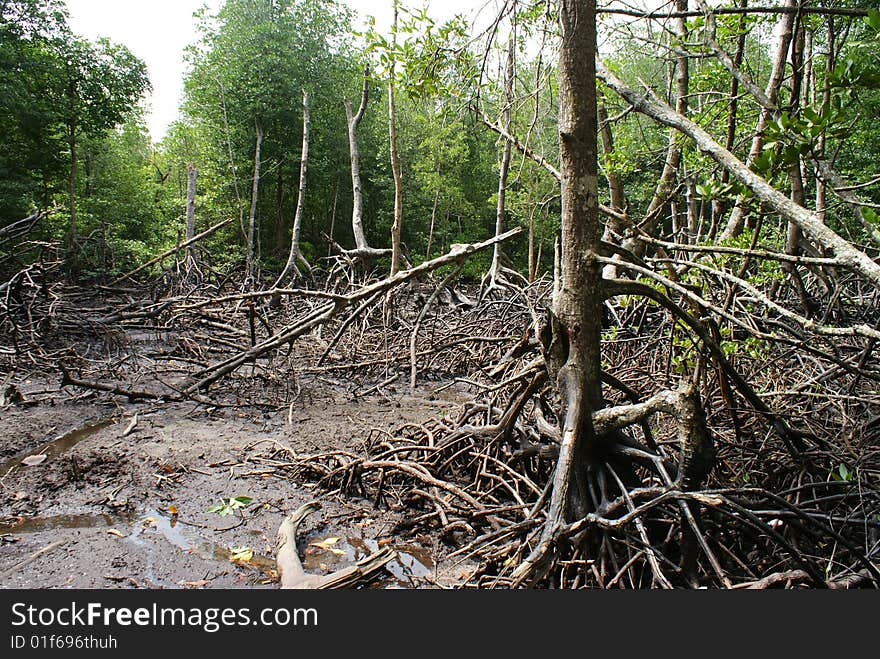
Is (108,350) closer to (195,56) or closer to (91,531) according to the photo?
(91,531)

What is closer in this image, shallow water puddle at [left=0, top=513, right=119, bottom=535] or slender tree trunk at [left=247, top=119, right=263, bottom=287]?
shallow water puddle at [left=0, top=513, right=119, bottom=535]

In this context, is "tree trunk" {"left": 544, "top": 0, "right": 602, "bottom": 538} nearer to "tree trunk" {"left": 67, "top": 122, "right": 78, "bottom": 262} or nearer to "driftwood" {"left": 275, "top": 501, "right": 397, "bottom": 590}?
"driftwood" {"left": 275, "top": 501, "right": 397, "bottom": 590}

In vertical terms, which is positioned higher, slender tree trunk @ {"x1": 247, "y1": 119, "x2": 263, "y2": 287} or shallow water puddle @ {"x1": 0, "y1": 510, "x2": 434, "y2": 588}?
slender tree trunk @ {"x1": 247, "y1": 119, "x2": 263, "y2": 287}

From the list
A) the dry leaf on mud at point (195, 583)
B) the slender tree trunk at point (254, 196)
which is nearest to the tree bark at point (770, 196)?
the dry leaf on mud at point (195, 583)

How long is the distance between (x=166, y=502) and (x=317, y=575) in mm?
1417

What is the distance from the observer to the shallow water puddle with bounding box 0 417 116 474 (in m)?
3.78

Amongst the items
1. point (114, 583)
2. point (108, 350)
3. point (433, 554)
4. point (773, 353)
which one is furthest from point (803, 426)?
point (108, 350)

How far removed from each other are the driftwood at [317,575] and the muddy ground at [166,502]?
0.21ft

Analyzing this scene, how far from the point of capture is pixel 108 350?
21.9 feet

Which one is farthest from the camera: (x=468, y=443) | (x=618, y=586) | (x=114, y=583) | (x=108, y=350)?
(x=108, y=350)

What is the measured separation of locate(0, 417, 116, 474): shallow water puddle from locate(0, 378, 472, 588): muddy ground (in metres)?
0.01

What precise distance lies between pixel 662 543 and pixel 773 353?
7.38ft

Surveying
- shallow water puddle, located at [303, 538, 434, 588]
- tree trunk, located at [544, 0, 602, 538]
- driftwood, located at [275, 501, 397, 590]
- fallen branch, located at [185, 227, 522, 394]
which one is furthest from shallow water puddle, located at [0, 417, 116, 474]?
tree trunk, located at [544, 0, 602, 538]

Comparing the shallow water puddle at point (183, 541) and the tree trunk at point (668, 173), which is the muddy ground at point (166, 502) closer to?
the shallow water puddle at point (183, 541)
